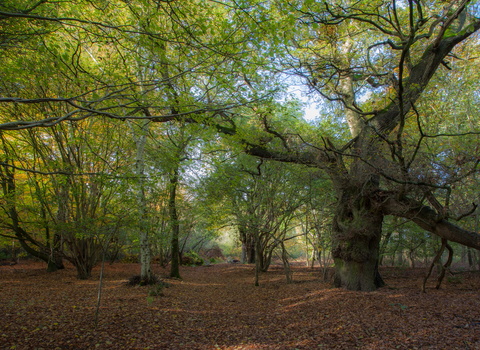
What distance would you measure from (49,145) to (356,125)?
9522 millimetres

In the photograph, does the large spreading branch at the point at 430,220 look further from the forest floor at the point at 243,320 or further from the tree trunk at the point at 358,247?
the forest floor at the point at 243,320

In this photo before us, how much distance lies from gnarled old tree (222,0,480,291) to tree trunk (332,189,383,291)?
0.07 feet

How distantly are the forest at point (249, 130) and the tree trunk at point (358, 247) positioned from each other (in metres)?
0.04

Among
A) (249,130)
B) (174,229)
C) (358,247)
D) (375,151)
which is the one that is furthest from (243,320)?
(174,229)

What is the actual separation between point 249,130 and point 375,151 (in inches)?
146

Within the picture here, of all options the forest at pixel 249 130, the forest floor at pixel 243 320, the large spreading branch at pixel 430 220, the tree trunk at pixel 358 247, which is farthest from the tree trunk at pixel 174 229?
the large spreading branch at pixel 430 220

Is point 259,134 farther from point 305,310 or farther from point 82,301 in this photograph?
point 82,301

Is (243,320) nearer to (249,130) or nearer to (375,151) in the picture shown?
(375,151)

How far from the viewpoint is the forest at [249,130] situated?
398 centimetres

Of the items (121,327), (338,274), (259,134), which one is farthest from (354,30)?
(121,327)

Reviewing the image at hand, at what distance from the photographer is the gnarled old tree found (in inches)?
184

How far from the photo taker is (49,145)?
27.7ft

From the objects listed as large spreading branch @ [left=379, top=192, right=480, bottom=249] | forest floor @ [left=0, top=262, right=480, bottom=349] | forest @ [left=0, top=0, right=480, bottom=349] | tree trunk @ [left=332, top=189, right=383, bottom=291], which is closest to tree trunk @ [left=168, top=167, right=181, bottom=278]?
forest @ [left=0, top=0, right=480, bottom=349]

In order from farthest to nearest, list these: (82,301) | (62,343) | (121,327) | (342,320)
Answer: (82,301) → (342,320) → (121,327) → (62,343)
